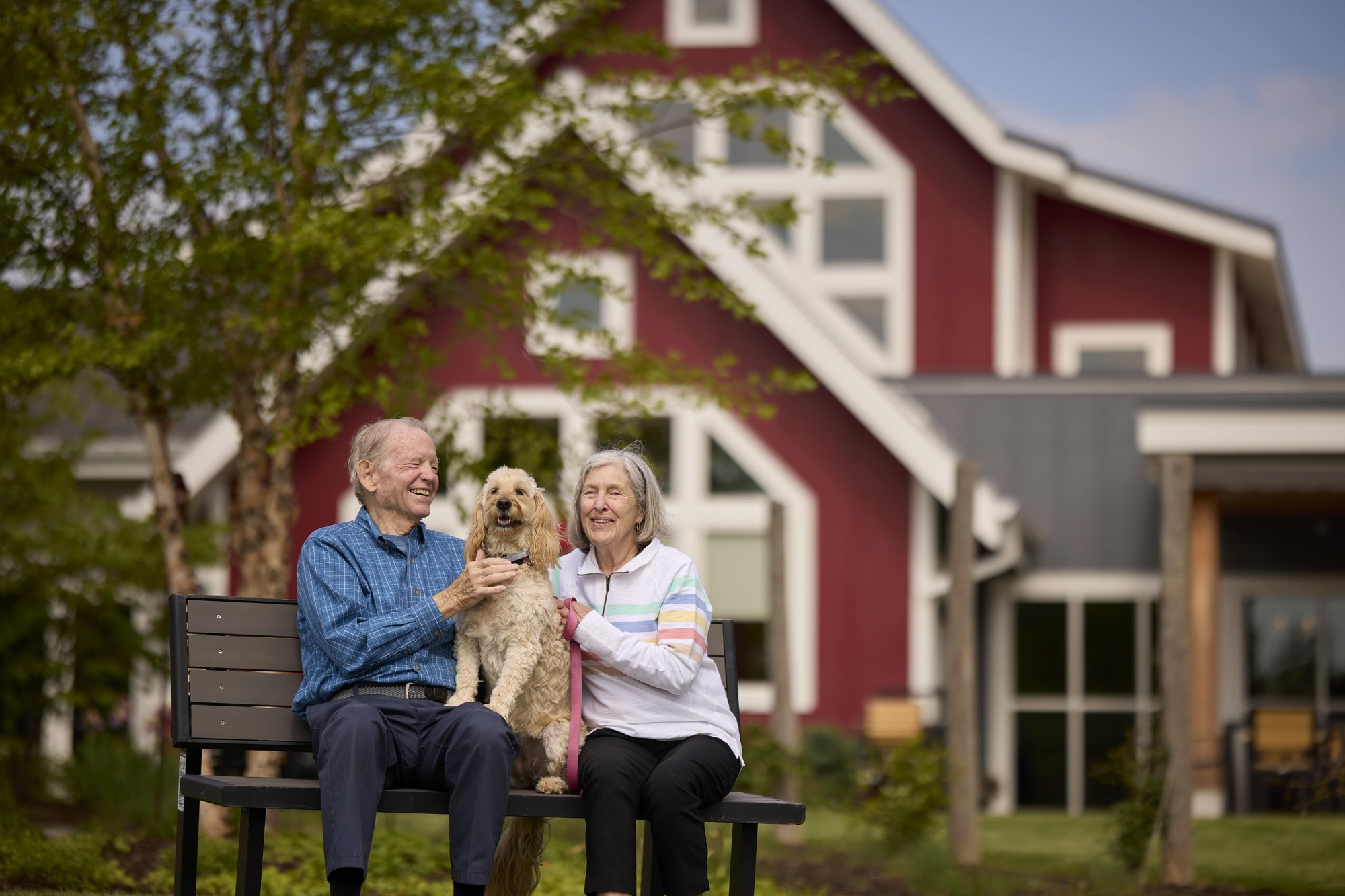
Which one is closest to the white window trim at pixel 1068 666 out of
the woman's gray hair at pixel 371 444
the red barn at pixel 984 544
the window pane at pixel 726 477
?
the red barn at pixel 984 544

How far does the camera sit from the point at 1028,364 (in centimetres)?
1970

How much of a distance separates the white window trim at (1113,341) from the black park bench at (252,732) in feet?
48.1

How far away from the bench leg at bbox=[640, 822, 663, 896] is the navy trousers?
1.76ft

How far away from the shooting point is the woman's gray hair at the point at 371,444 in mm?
5512

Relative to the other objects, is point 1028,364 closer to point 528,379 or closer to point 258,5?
point 528,379

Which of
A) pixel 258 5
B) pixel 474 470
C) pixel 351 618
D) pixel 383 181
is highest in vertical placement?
pixel 258 5

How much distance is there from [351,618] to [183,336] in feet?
11.7

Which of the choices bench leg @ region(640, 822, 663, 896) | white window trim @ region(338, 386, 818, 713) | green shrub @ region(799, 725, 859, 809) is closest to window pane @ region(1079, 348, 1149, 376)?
white window trim @ region(338, 386, 818, 713)

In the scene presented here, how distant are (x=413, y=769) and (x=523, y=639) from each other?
51 cm

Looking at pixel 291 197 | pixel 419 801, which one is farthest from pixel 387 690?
pixel 291 197

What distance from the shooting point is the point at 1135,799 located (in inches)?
388

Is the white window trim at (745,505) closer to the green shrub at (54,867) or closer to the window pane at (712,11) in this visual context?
the window pane at (712,11)

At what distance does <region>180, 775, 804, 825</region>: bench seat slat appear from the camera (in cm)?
497

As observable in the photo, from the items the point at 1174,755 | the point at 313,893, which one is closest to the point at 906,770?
the point at 1174,755
